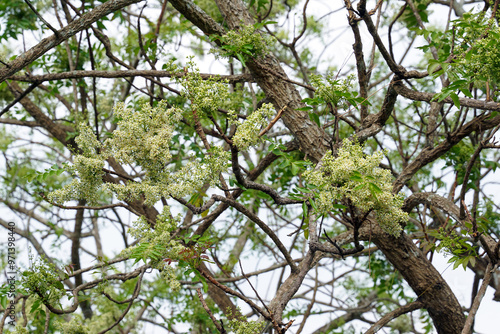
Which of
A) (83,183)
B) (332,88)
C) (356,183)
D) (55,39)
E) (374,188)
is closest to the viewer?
(374,188)

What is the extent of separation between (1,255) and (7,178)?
1.02m

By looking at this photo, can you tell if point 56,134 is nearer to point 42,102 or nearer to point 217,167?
point 42,102

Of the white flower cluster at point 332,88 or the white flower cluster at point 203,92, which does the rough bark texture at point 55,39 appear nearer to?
the white flower cluster at point 203,92

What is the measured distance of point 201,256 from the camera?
237cm

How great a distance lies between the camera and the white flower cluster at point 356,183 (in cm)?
197

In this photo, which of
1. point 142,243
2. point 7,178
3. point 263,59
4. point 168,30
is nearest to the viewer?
point 142,243

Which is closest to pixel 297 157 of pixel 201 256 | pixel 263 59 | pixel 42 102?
pixel 263 59

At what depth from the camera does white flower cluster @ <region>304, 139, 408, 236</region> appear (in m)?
1.97

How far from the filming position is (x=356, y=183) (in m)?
2.03

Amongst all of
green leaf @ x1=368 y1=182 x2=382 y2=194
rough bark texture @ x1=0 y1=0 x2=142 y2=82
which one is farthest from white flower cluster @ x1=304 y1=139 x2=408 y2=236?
rough bark texture @ x1=0 y1=0 x2=142 y2=82

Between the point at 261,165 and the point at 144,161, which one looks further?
the point at 261,165

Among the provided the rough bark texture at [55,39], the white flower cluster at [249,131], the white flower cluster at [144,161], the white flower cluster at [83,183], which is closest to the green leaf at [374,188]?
the white flower cluster at [249,131]

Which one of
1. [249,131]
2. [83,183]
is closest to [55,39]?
[83,183]

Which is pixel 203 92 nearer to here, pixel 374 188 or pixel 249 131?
pixel 249 131
